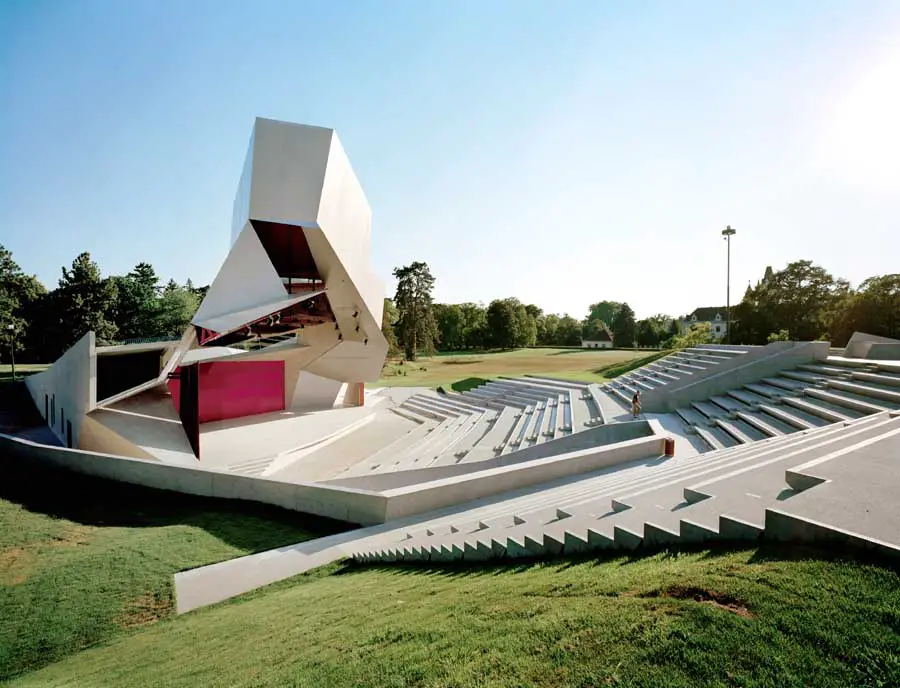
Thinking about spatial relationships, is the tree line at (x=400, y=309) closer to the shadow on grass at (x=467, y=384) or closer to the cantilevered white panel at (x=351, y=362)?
the shadow on grass at (x=467, y=384)

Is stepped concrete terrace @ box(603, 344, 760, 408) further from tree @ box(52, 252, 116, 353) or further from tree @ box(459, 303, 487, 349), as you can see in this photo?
tree @ box(459, 303, 487, 349)

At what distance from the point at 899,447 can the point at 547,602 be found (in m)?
4.93

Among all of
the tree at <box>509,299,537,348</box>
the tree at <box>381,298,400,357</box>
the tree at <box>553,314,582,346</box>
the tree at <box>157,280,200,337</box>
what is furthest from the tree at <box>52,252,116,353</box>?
the tree at <box>553,314,582,346</box>

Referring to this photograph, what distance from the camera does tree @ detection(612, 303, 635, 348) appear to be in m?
76.4

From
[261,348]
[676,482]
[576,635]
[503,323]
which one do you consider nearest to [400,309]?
[503,323]

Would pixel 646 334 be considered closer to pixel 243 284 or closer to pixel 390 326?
pixel 390 326

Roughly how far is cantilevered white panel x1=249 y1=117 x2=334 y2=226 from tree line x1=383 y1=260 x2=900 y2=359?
94.9 feet

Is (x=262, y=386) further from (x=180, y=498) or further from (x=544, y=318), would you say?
(x=544, y=318)

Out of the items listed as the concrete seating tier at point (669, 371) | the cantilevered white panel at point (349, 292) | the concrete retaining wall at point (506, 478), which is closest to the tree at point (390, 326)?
the cantilevered white panel at point (349, 292)

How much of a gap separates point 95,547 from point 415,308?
44.8m

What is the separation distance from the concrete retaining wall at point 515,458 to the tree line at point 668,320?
26.3 meters

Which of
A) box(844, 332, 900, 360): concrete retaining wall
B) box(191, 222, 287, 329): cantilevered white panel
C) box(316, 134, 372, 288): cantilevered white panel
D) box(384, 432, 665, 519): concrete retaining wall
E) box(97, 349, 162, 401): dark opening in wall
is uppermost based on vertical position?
box(316, 134, 372, 288): cantilevered white panel

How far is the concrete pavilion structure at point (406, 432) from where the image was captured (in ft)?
15.2

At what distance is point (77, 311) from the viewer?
37.8 m
